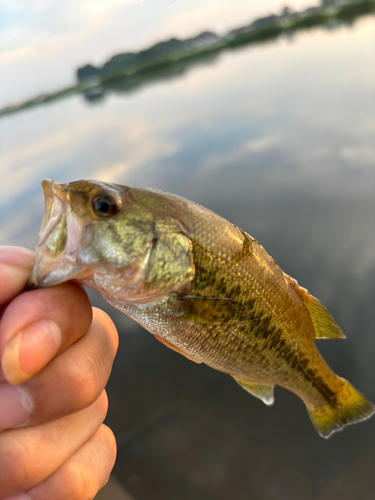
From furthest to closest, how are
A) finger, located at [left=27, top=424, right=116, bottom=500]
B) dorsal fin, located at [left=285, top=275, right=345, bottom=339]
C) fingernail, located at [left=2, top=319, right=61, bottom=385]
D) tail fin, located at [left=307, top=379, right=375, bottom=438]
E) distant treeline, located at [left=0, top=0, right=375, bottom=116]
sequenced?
distant treeline, located at [left=0, top=0, right=375, bottom=116] < tail fin, located at [left=307, top=379, right=375, bottom=438] < dorsal fin, located at [left=285, top=275, right=345, bottom=339] < finger, located at [left=27, top=424, right=116, bottom=500] < fingernail, located at [left=2, top=319, right=61, bottom=385]

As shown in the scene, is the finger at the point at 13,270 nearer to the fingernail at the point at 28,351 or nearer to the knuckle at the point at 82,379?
the fingernail at the point at 28,351

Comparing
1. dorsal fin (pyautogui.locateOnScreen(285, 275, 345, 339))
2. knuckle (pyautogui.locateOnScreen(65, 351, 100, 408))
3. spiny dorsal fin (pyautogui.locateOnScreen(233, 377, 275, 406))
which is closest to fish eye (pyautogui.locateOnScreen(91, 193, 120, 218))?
knuckle (pyautogui.locateOnScreen(65, 351, 100, 408))

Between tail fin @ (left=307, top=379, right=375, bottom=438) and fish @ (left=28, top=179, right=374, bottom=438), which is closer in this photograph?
fish @ (left=28, top=179, right=374, bottom=438)

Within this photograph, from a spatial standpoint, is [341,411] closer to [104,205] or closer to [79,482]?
[79,482]

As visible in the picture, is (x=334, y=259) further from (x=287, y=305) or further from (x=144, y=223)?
(x=144, y=223)

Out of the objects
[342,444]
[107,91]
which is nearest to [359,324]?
[342,444]

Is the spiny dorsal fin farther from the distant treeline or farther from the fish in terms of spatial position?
the distant treeline
